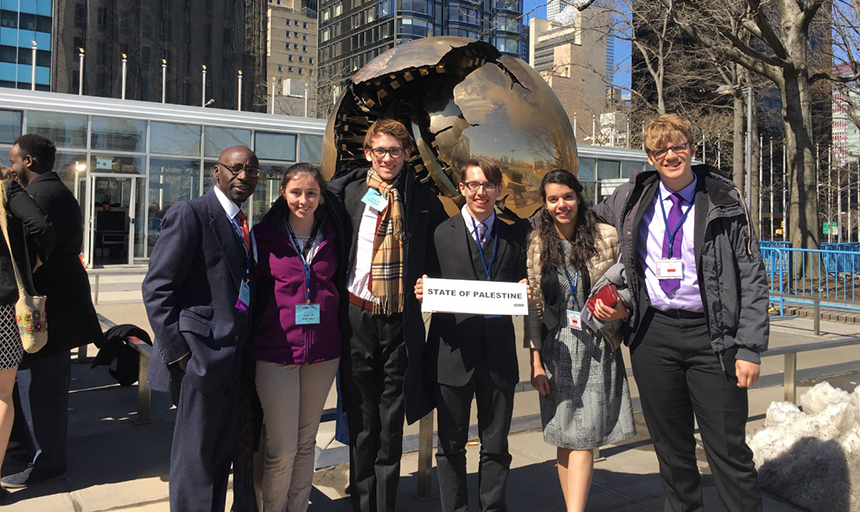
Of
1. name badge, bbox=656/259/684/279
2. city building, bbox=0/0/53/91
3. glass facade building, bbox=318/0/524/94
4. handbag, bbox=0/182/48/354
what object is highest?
glass facade building, bbox=318/0/524/94

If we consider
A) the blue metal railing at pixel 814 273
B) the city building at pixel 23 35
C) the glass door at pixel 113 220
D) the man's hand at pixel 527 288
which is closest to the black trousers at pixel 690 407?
the man's hand at pixel 527 288

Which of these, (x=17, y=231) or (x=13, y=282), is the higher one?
(x=17, y=231)

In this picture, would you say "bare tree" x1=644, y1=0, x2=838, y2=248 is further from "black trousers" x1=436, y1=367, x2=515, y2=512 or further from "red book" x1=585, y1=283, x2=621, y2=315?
"black trousers" x1=436, y1=367, x2=515, y2=512

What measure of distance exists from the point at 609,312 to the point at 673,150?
74cm

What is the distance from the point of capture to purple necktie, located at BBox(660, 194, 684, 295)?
279 cm

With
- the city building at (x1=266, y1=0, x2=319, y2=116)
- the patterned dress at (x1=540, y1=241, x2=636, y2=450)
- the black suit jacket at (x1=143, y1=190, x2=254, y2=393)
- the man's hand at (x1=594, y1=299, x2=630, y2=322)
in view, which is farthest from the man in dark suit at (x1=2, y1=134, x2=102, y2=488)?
the city building at (x1=266, y1=0, x2=319, y2=116)

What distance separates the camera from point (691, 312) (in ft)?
9.04

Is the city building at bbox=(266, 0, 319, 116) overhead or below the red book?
overhead

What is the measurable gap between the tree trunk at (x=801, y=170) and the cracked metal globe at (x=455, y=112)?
45.4 ft

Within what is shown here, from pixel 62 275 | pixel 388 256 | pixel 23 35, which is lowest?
pixel 62 275

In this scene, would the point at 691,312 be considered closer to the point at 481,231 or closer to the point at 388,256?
the point at 481,231

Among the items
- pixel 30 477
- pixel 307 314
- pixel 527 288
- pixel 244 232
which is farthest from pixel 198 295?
pixel 30 477

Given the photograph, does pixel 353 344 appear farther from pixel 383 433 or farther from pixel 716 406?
pixel 716 406

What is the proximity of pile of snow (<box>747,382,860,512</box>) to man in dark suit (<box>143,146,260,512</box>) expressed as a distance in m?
3.06
